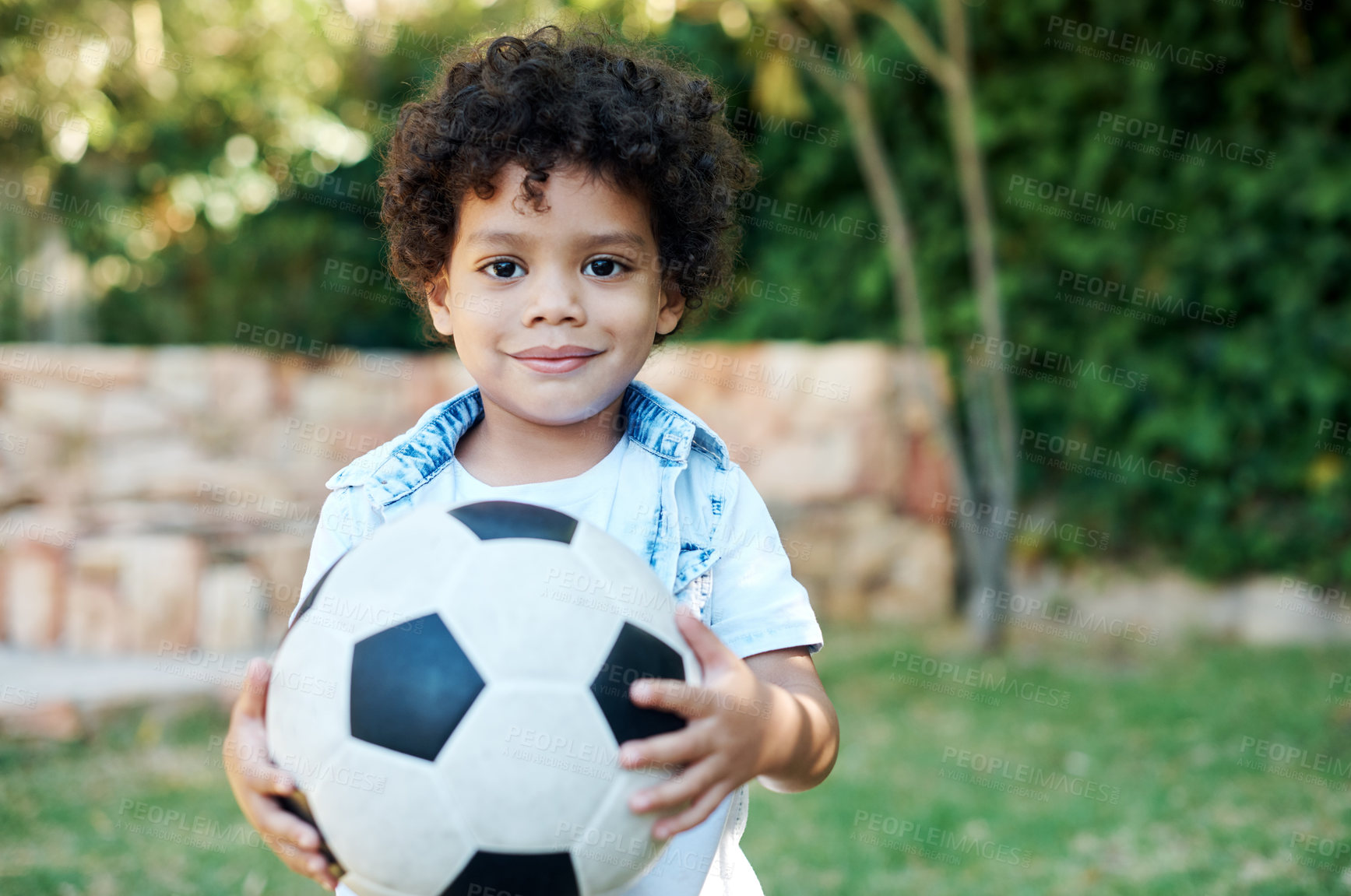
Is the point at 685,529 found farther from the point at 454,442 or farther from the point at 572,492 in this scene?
the point at 454,442

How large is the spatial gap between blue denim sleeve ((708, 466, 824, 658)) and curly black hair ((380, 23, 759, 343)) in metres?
0.41

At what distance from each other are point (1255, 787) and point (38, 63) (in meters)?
8.36

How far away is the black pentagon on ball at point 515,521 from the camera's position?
52.3 inches

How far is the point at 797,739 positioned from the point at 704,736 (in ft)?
0.72

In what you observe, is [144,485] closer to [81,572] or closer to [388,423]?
[81,572]

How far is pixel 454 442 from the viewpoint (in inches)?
66.6

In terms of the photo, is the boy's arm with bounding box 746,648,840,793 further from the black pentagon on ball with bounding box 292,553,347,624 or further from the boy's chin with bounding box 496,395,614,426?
the black pentagon on ball with bounding box 292,553,347,624

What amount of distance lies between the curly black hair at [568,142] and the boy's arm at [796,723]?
24.0 inches

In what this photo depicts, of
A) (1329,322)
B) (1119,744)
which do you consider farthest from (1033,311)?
(1119,744)

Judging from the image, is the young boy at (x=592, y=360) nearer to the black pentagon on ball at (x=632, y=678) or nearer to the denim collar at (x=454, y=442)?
the denim collar at (x=454, y=442)

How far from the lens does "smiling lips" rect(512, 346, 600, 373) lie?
155 cm

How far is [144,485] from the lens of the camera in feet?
19.1

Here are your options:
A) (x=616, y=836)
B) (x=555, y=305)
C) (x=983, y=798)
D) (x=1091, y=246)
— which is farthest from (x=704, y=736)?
(x=1091, y=246)

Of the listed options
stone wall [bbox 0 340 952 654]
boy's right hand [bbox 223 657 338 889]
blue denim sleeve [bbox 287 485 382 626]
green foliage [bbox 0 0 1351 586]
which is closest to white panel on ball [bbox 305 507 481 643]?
boy's right hand [bbox 223 657 338 889]
